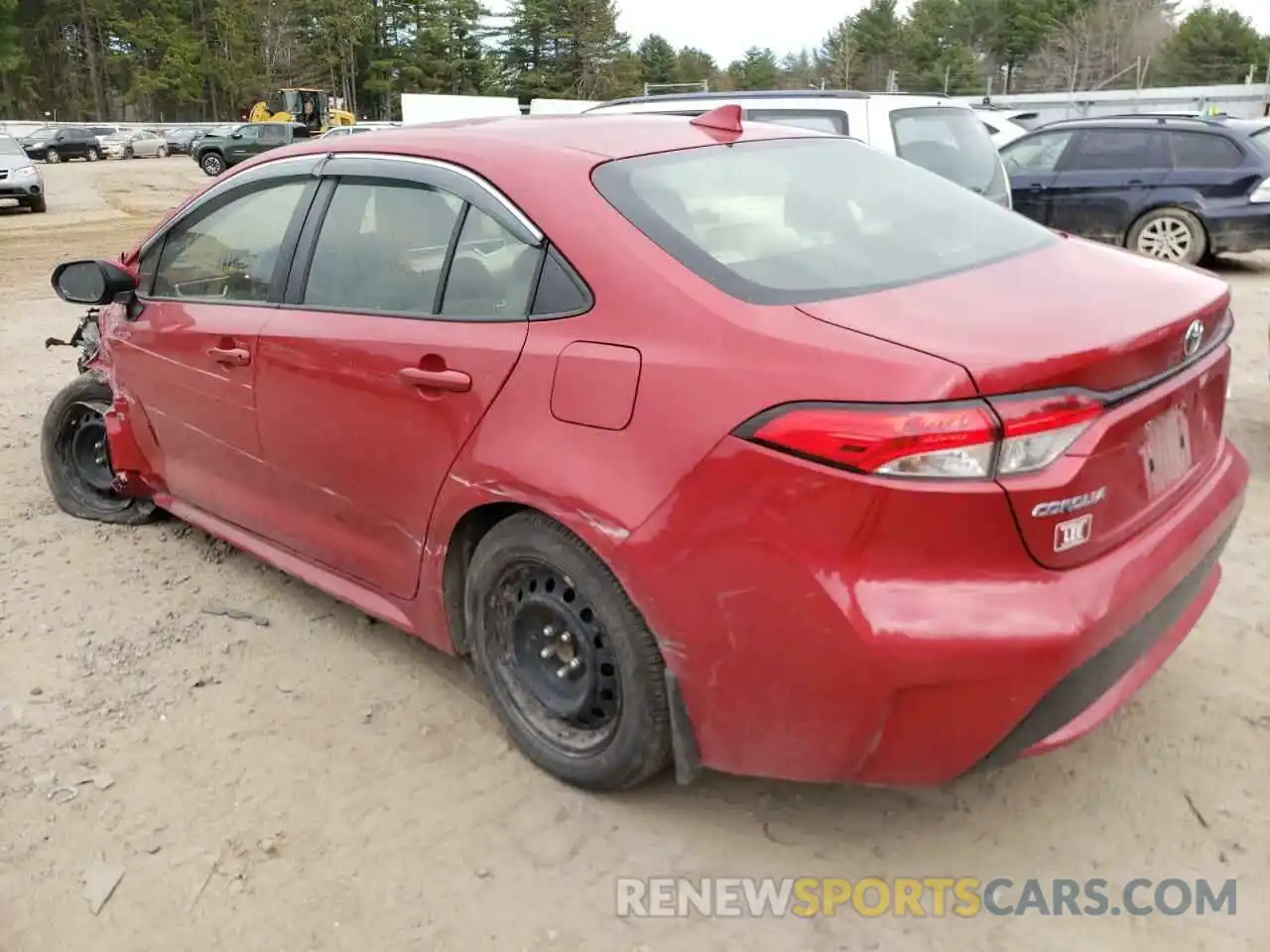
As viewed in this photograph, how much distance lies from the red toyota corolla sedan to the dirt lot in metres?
0.28

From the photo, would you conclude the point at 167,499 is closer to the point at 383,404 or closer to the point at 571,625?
the point at 383,404

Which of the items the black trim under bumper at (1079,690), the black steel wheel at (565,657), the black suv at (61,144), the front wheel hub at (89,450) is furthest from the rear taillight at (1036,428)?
the black suv at (61,144)

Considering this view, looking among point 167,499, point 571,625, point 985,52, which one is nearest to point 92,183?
point 167,499

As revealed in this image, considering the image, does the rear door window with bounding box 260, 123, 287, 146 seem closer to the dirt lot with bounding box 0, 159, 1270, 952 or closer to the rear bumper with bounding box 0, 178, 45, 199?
the rear bumper with bounding box 0, 178, 45, 199

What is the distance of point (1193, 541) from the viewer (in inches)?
98.1

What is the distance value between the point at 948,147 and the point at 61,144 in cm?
4258

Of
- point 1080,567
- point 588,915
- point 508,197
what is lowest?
point 588,915

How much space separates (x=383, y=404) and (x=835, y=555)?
145 cm

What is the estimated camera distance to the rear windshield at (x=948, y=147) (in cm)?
736

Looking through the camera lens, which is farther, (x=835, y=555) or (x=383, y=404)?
(x=383, y=404)

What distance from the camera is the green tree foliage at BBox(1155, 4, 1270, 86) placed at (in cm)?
5147

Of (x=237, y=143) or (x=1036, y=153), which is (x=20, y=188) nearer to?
(x=237, y=143)

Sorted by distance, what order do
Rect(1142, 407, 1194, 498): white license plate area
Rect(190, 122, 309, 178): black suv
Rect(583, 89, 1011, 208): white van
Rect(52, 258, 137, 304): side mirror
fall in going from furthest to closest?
Rect(190, 122, 309, 178): black suv, Rect(583, 89, 1011, 208): white van, Rect(52, 258, 137, 304): side mirror, Rect(1142, 407, 1194, 498): white license plate area

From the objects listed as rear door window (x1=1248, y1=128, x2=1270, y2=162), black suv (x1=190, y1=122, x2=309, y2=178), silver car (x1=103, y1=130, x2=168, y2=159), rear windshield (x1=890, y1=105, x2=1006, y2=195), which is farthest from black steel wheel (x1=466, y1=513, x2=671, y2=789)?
silver car (x1=103, y1=130, x2=168, y2=159)
